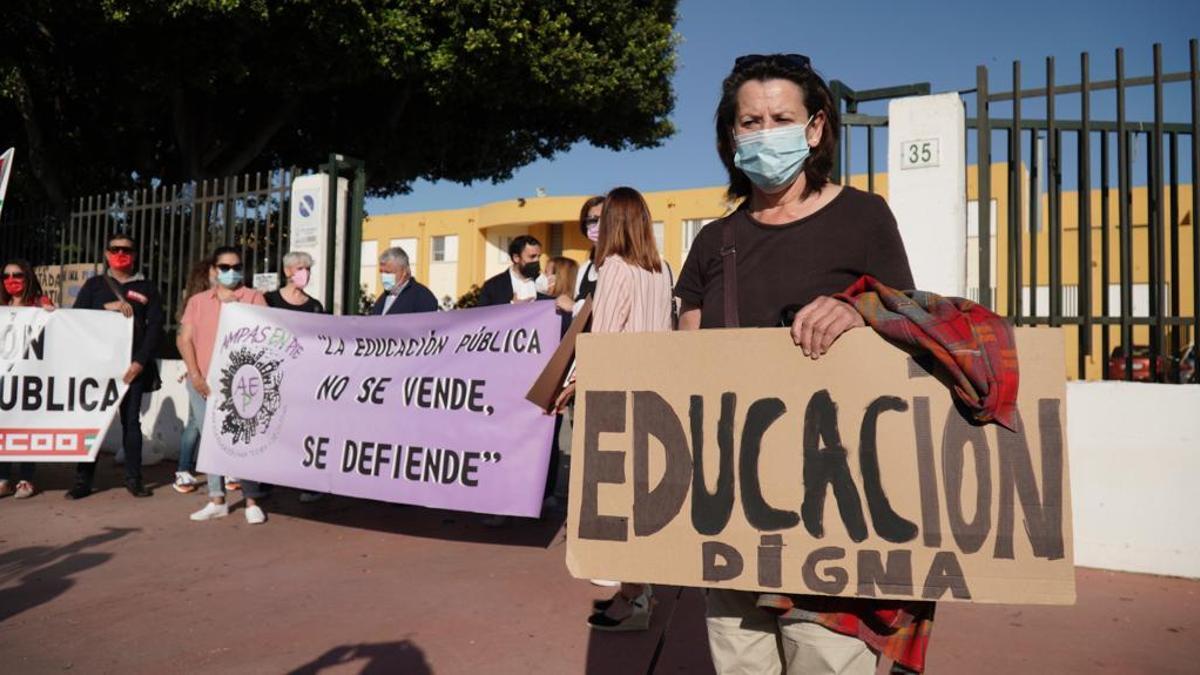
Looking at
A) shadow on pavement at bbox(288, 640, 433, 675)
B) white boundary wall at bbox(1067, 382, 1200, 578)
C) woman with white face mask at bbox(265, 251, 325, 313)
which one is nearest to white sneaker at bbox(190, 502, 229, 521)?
woman with white face mask at bbox(265, 251, 325, 313)

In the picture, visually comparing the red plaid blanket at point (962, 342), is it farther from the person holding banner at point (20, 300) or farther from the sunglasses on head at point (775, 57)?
the person holding banner at point (20, 300)

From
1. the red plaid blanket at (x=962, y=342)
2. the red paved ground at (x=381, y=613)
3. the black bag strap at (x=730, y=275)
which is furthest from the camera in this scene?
the red paved ground at (x=381, y=613)

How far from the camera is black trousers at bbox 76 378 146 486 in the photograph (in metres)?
6.94

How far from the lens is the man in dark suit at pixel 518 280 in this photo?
22.4 feet

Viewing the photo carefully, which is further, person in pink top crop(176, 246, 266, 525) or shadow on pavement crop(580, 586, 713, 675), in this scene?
person in pink top crop(176, 246, 266, 525)

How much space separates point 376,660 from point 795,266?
8.44 feet

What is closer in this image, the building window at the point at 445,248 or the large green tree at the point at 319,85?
the large green tree at the point at 319,85

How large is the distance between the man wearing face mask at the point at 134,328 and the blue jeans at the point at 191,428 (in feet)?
1.12

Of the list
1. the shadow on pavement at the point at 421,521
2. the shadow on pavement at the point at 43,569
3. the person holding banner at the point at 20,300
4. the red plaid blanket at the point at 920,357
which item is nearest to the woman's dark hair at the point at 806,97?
the red plaid blanket at the point at 920,357

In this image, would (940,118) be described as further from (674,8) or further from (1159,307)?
(674,8)

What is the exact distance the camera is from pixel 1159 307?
492cm

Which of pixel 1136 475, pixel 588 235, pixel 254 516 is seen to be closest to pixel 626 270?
pixel 588 235

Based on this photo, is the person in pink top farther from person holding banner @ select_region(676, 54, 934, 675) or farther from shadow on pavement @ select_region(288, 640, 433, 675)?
person holding banner @ select_region(676, 54, 934, 675)

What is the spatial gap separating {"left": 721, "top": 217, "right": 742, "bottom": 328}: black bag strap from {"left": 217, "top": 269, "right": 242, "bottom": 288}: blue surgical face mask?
5614mm
